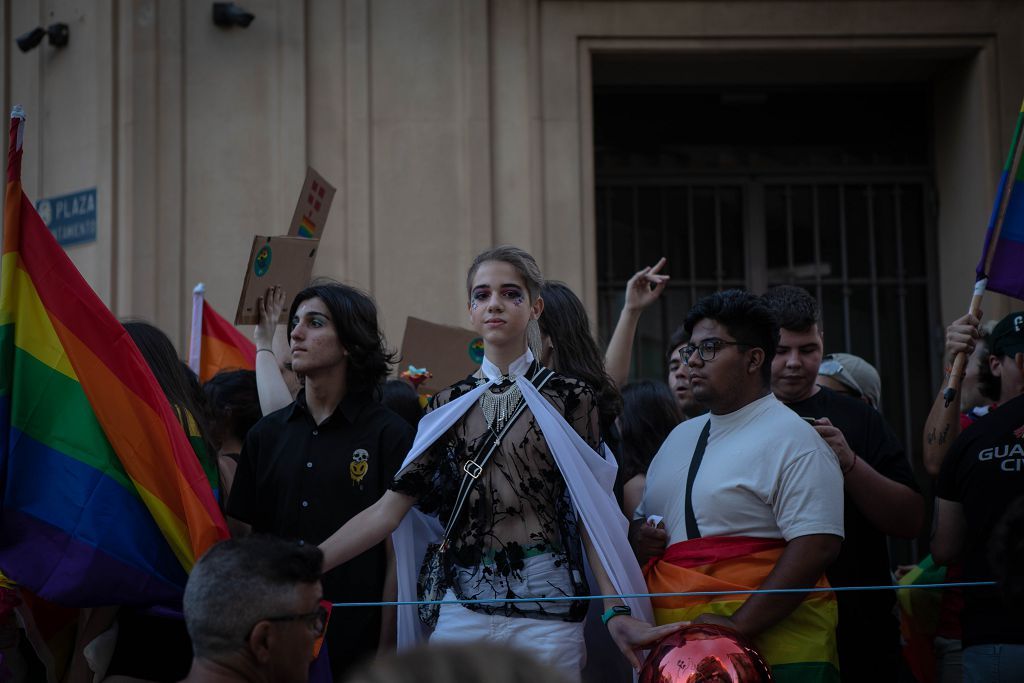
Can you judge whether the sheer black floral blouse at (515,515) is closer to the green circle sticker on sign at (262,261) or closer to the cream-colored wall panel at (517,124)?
the green circle sticker on sign at (262,261)

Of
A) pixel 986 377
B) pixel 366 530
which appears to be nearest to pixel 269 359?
pixel 366 530

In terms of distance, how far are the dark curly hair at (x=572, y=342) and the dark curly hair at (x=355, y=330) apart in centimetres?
64

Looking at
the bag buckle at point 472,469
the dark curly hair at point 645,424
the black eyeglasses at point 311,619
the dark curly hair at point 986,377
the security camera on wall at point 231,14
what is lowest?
the black eyeglasses at point 311,619

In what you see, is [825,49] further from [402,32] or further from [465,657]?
[465,657]

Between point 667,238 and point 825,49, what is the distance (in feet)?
5.71

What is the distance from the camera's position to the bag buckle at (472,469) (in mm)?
4129

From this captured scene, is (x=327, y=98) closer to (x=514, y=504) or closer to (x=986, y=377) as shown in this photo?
(x=986, y=377)

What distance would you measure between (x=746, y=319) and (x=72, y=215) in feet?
19.2

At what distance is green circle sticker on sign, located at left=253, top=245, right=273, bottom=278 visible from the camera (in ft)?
19.2

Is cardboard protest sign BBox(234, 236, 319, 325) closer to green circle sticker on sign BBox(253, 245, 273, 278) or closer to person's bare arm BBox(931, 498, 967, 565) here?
green circle sticker on sign BBox(253, 245, 273, 278)

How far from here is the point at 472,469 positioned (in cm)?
414

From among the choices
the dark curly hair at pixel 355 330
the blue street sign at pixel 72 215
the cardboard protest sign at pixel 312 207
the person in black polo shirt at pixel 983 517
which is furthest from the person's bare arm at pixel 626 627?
the blue street sign at pixel 72 215

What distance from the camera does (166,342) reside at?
198 inches

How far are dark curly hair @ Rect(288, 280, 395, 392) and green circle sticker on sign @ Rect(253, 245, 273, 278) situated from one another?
2.60 ft
